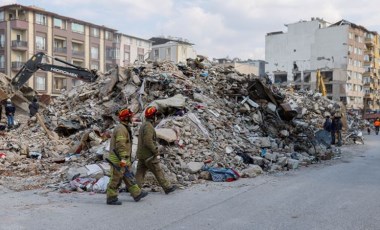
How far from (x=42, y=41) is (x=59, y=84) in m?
6.08

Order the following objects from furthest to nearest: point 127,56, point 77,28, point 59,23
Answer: point 127,56, point 77,28, point 59,23

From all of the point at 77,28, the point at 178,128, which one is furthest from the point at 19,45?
the point at 178,128

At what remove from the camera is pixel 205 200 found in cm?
775

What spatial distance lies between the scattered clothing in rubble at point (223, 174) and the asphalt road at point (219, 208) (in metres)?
0.26

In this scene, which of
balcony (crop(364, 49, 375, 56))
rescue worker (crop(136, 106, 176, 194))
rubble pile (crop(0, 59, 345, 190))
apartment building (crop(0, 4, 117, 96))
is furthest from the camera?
balcony (crop(364, 49, 375, 56))

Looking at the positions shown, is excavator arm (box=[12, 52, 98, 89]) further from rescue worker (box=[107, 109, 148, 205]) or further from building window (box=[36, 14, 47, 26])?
building window (box=[36, 14, 47, 26])

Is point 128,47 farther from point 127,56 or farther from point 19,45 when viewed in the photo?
point 19,45

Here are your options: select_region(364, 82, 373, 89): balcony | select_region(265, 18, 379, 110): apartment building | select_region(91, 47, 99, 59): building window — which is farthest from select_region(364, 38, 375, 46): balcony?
select_region(91, 47, 99, 59): building window

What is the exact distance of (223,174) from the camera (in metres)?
9.88

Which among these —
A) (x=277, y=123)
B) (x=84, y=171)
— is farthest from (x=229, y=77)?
(x=84, y=171)

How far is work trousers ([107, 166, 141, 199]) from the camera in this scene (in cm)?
729

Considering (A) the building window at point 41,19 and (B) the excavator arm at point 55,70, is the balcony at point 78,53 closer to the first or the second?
(A) the building window at point 41,19

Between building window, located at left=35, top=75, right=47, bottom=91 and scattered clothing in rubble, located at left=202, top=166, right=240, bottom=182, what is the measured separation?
48.4m

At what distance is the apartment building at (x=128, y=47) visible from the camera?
222 feet
